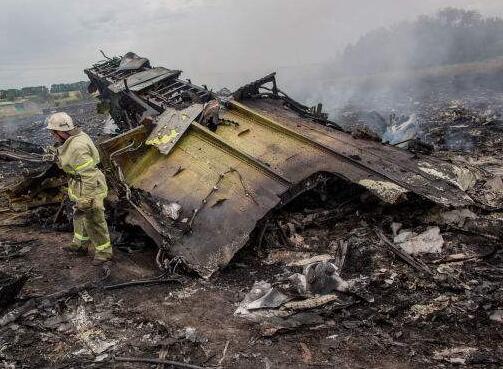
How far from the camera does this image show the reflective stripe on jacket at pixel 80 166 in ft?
14.4

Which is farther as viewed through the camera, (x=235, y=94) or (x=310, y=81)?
(x=310, y=81)

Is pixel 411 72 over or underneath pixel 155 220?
over

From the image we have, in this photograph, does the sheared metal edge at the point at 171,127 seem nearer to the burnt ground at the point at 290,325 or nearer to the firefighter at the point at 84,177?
the firefighter at the point at 84,177

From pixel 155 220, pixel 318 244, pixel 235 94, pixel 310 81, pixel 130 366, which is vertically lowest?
pixel 130 366

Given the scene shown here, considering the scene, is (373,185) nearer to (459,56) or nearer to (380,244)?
(380,244)

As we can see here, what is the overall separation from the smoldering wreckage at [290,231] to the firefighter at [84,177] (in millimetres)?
355

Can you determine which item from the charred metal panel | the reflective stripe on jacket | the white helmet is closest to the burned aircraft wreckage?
the charred metal panel

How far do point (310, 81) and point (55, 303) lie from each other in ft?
72.6

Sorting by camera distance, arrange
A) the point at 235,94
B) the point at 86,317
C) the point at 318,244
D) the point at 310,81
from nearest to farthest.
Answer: the point at 86,317
the point at 318,244
the point at 235,94
the point at 310,81

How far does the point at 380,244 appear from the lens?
446 centimetres

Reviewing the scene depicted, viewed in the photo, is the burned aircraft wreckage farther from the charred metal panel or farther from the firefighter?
the firefighter

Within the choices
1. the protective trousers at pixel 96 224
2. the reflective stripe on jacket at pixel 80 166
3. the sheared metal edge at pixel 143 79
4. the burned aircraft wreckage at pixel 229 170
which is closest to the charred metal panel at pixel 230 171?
the burned aircraft wreckage at pixel 229 170

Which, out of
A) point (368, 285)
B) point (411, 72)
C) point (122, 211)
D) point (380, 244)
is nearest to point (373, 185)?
point (380, 244)

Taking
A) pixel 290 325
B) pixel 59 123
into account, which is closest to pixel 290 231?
pixel 290 325
